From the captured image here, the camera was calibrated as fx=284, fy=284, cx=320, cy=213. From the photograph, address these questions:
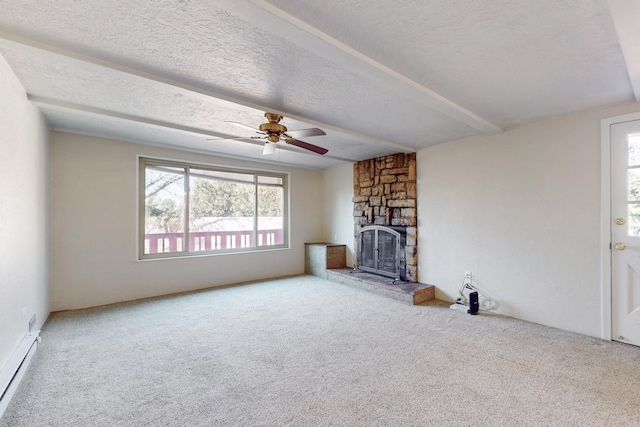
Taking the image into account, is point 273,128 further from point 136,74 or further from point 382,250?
point 382,250

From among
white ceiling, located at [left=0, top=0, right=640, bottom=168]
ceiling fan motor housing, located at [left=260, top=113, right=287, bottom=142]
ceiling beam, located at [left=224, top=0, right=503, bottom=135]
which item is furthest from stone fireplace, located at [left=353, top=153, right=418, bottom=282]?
ceiling fan motor housing, located at [left=260, top=113, right=287, bottom=142]

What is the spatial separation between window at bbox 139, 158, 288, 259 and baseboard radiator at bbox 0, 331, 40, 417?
192 centimetres

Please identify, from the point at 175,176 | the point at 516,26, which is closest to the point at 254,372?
the point at 516,26

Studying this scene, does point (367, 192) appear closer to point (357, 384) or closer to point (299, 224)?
point (299, 224)

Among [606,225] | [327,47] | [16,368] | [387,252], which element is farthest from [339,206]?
[16,368]

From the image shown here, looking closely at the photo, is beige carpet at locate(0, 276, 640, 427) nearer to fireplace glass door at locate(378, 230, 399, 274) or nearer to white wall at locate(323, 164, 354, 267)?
fireplace glass door at locate(378, 230, 399, 274)

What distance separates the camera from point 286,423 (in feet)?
5.63

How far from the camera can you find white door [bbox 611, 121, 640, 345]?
2.73 meters

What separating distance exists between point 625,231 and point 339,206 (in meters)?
4.17

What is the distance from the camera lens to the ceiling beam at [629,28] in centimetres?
144

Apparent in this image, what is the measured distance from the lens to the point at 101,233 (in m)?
3.94

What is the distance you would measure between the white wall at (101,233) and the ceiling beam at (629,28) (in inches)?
191

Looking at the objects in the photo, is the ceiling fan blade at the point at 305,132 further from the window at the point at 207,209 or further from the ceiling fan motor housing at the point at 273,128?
the window at the point at 207,209

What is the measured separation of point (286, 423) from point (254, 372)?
65 centimetres
